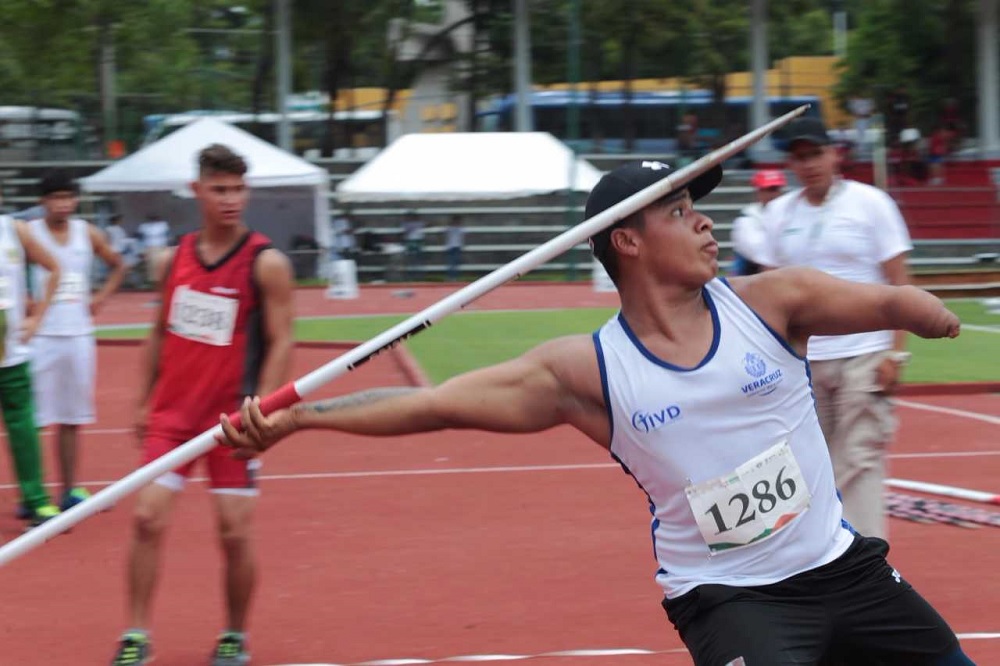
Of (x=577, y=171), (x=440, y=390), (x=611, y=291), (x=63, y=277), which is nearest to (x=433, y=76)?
(x=577, y=171)

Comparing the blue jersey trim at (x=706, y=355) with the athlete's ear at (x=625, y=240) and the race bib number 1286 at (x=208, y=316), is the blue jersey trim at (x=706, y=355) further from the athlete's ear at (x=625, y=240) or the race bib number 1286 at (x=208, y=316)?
the race bib number 1286 at (x=208, y=316)

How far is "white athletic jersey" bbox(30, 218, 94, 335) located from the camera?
359 inches

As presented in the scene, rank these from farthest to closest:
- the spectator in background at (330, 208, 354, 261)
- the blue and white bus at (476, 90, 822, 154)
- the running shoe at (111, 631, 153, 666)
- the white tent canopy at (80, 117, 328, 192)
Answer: the blue and white bus at (476, 90, 822, 154) < the spectator in background at (330, 208, 354, 261) < the white tent canopy at (80, 117, 328, 192) < the running shoe at (111, 631, 153, 666)

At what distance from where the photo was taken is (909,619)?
379 cm

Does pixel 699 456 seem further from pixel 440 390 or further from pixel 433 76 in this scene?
pixel 433 76

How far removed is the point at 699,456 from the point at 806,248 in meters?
3.09

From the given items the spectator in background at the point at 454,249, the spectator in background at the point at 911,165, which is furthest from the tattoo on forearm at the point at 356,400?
the spectator in background at the point at 911,165

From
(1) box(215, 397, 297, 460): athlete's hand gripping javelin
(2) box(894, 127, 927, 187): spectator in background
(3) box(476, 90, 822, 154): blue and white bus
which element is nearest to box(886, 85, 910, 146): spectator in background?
(2) box(894, 127, 927, 187): spectator in background

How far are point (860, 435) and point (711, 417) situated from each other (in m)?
2.92

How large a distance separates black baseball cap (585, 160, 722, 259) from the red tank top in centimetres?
245

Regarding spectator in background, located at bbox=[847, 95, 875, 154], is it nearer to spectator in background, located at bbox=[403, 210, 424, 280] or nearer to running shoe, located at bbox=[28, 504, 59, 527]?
spectator in background, located at bbox=[403, 210, 424, 280]

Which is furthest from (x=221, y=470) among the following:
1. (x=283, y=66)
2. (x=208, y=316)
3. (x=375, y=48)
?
(x=375, y=48)

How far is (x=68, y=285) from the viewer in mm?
9133

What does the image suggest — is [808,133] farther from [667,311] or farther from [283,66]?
[283,66]
